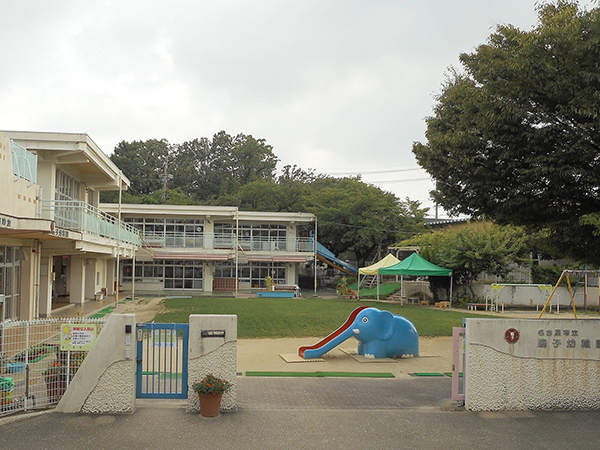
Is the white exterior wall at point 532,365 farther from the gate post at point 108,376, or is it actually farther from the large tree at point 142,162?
the large tree at point 142,162

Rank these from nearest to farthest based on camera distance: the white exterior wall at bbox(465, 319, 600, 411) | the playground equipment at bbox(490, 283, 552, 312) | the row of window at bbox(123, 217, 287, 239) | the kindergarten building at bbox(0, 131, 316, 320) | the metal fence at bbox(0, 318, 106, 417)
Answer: the metal fence at bbox(0, 318, 106, 417)
the white exterior wall at bbox(465, 319, 600, 411)
the kindergarten building at bbox(0, 131, 316, 320)
the playground equipment at bbox(490, 283, 552, 312)
the row of window at bbox(123, 217, 287, 239)

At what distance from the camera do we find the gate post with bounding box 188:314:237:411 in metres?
8.30

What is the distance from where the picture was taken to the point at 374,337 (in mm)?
13586

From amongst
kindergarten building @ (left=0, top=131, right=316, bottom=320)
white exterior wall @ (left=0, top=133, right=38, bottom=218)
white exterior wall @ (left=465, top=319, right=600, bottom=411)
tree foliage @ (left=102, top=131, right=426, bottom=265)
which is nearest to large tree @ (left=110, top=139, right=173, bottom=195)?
tree foliage @ (left=102, top=131, right=426, bottom=265)

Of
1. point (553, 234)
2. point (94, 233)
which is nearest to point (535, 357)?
point (553, 234)

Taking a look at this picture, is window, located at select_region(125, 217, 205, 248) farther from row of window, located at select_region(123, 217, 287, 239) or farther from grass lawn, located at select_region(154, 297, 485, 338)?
grass lawn, located at select_region(154, 297, 485, 338)

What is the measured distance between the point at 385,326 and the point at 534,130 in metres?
6.05

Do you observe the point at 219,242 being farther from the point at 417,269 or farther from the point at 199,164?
the point at 199,164

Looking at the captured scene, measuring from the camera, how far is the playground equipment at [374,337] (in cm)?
1341

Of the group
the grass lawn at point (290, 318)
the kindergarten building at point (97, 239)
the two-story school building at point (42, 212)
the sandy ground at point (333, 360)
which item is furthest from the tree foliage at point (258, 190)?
the sandy ground at point (333, 360)

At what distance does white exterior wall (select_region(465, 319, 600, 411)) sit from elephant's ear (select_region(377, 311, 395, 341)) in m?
4.91

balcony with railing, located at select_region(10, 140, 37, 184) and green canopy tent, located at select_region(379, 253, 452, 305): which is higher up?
balcony with railing, located at select_region(10, 140, 37, 184)

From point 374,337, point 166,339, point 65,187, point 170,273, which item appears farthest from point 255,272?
point 166,339

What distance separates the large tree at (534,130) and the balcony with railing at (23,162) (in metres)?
10.9
